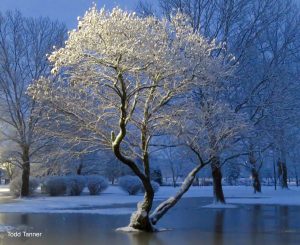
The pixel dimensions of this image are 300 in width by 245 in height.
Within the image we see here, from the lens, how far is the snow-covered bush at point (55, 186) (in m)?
38.7

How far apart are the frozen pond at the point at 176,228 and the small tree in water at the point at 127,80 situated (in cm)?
147

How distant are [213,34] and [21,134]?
15.9 metres

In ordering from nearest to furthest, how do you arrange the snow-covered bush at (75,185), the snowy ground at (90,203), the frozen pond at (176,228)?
the frozen pond at (176,228)
the snowy ground at (90,203)
the snow-covered bush at (75,185)

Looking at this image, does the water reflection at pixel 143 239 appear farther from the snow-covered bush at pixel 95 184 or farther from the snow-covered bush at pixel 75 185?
the snow-covered bush at pixel 95 184

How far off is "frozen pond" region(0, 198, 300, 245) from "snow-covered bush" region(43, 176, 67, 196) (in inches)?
659

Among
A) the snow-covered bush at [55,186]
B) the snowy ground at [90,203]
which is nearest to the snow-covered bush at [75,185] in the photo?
the snow-covered bush at [55,186]

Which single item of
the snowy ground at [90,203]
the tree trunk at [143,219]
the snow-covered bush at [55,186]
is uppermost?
the snow-covered bush at [55,186]

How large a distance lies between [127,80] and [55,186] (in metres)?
24.6

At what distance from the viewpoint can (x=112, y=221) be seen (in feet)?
62.2

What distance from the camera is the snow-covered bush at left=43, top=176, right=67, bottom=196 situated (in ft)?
127

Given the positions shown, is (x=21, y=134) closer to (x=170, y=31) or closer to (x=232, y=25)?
(x=232, y=25)

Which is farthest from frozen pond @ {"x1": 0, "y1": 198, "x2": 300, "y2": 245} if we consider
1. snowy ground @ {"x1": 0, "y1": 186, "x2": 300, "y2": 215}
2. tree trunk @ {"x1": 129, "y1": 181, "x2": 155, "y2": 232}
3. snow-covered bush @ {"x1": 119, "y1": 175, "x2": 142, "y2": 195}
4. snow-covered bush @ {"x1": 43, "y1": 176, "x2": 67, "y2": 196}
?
snow-covered bush @ {"x1": 119, "y1": 175, "x2": 142, "y2": 195}

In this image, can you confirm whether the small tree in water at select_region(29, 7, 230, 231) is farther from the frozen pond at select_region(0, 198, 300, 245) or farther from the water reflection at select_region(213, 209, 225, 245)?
the water reflection at select_region(213, 209, 225, 245)

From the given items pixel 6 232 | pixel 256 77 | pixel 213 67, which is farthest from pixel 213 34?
pixel 6 232
